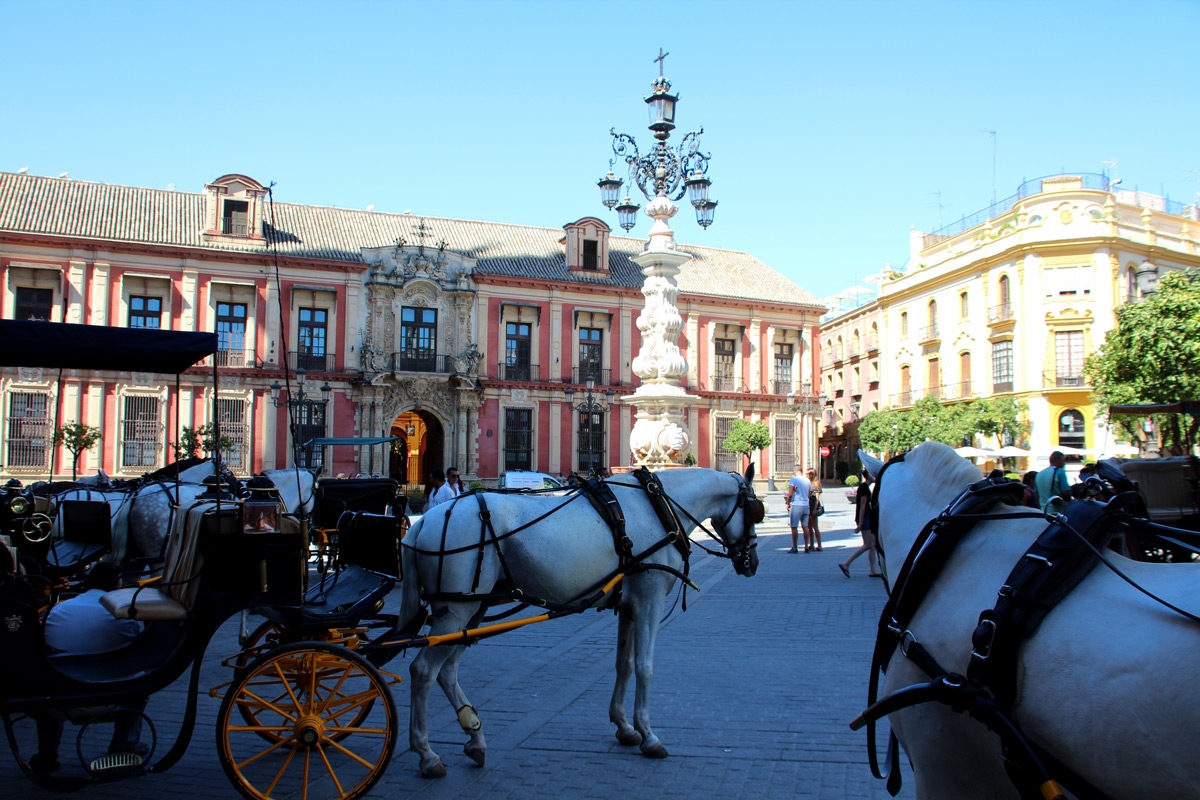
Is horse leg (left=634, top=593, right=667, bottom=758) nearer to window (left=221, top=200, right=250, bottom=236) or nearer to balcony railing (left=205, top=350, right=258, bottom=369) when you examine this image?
balcony railing (left=205, top=350, right=258, bottom=369)

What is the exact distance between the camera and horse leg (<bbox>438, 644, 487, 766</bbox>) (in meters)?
4.72

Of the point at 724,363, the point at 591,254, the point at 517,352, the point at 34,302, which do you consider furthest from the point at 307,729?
the point at 724,363

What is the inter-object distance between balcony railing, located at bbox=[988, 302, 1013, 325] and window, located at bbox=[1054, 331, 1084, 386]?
2059mm

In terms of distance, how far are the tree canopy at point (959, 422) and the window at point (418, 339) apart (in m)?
19.1

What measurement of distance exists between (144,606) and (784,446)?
3620cm

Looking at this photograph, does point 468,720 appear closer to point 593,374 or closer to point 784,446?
point 593,374

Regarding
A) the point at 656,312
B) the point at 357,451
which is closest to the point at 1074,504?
the point at 656,312

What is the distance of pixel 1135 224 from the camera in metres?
38.9

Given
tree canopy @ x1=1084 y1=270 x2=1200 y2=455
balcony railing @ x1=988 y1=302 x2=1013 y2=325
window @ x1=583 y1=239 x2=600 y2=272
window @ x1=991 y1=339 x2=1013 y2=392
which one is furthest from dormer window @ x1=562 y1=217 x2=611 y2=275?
tree canopy @ x1=1084 y1=270 x2=1200 y2=455

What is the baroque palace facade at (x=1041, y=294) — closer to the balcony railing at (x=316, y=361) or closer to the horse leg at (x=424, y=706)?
the balcony railing at (x=316, y=361)

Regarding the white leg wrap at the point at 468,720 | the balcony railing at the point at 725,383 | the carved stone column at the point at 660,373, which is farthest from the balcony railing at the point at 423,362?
the white leg wrap at the point at 468,720

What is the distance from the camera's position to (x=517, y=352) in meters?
35.2

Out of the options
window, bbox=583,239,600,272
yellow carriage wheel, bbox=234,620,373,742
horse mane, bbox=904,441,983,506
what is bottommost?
yellow carriage wheel, bbox=234,620,373,742

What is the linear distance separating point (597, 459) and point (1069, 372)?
65.3 ft
